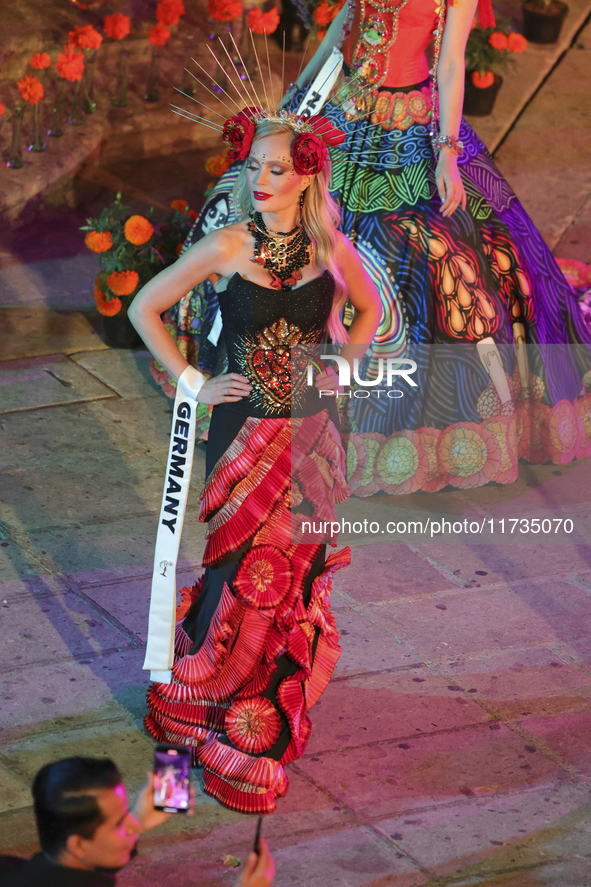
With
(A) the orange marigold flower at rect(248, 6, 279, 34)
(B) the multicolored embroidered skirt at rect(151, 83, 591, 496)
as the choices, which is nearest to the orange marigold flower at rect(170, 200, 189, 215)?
(B) the multicolored embroidered skirt at rect(151, 83, 591, 496)

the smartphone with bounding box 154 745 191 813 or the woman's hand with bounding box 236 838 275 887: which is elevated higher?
the woman's hand with bounding box 236 838 275 887

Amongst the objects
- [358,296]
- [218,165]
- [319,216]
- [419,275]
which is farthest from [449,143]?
A: [319,216]

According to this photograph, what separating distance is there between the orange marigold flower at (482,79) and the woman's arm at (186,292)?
268 inches

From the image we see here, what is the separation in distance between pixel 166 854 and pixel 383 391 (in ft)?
9.52

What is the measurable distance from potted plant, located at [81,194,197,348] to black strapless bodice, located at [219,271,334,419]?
3.21 m

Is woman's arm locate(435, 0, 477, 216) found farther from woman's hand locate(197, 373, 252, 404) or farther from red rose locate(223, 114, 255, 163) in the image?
woman's hand locate(197, 373, 252, 404)

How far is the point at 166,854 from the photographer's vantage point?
383 centimetres

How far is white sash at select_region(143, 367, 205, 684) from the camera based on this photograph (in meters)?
4.13

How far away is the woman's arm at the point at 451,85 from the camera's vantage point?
581 cm

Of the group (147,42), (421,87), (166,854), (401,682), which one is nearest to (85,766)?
(166,854)

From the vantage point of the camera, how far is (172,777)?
3.24 metres

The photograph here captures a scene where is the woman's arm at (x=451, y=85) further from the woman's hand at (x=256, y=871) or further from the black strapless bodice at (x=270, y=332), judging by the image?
the woman's hand at (x=256, y=871)

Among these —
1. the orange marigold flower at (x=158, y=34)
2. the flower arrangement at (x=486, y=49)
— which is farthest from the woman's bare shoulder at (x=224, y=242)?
the flower arrangement at (x=486, y=49)

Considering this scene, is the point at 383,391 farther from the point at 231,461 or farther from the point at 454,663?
the point at 231,461
